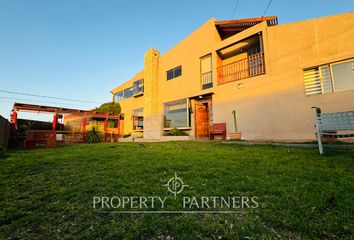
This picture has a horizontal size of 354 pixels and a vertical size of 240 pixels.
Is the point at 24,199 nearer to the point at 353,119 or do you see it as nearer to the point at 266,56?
the point at 353,119

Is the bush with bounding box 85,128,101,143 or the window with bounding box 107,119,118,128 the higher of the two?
the window with bounding box 107,119,118,128

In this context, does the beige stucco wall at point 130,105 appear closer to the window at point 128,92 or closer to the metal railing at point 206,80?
the window at point 128,92

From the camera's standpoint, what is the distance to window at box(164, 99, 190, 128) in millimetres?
12805

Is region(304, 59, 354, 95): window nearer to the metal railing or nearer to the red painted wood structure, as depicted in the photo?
the metal railing

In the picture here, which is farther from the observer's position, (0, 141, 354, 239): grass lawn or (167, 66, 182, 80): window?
(167, 66, 182, 80): window

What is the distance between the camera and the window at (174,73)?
47.3 ft


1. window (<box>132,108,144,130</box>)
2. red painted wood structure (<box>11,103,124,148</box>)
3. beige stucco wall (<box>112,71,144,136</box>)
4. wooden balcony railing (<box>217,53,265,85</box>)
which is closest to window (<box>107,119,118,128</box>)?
Answer: red painted wood structure (<box>11,103,124,148</box>)

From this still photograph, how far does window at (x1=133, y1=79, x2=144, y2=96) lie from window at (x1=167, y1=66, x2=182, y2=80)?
4088 mm

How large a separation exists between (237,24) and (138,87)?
12.0 metres

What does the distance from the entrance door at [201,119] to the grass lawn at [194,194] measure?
26.8ft

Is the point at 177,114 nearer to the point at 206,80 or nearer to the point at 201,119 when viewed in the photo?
the point at 201,119

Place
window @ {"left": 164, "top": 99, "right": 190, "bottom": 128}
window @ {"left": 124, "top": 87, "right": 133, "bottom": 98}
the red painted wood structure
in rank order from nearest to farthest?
the red painted wood structure → window @ {"left": 164, "top": 99, "right": 190, "bottom": 128} → window @ {"left": 124, "top": 87, "right": 133, "bottom": 98}

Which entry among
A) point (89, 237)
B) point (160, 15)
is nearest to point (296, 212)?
point (89, 237)
